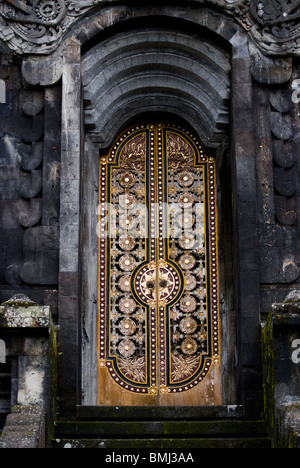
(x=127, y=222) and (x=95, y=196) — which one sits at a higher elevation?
(x=95, y=196)

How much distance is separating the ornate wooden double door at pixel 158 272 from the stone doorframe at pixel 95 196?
0.31 metres

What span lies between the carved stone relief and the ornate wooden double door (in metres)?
2.06

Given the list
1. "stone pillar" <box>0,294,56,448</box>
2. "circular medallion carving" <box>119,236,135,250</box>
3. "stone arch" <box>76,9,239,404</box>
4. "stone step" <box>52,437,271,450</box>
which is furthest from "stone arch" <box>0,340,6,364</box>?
"circular medallion carving" <box>119,236,135,250</box>

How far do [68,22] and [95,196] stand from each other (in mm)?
2754

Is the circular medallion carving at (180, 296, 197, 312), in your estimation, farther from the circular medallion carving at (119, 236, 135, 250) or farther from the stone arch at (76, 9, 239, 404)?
the circular medallion carving at (119, 236, 135, 250)

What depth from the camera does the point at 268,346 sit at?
1306 cm

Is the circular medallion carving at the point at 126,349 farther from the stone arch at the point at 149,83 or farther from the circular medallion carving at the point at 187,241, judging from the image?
the circular medallion carving at the point at 187,241

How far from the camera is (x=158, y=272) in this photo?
1589 centimetres

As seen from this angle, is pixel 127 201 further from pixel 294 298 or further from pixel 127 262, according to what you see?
pixel 294 298

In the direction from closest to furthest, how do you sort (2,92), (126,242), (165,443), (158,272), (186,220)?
(165,443) < (2,92) < (158,272) < (126,242) < (186,220)

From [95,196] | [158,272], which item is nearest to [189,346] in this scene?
[158,272]

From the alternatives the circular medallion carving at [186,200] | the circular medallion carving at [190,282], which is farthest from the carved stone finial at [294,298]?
the circular medallion carving at [186,200]

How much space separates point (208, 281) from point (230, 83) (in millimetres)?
3099

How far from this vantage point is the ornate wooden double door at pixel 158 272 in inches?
605
